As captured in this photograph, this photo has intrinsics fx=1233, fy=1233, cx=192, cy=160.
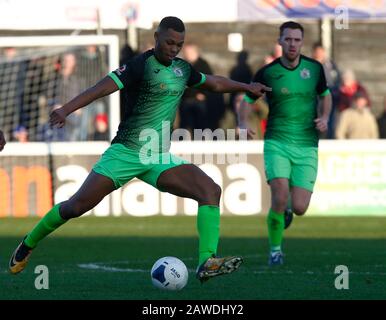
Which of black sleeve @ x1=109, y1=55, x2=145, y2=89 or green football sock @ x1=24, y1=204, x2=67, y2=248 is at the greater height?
black sleeve @ x1=109, y1=55, x2=145, y2=89

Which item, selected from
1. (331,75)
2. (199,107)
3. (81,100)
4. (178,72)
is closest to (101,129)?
(199,107)

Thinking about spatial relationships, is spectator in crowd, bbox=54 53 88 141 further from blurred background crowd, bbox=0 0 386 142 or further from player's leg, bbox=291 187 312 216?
player's leg, bbox=291 187 312 216

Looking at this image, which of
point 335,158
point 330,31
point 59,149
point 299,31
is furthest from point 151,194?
point 299,31

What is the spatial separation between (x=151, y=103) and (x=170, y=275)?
1569 mm

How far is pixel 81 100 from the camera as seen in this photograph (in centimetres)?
1000

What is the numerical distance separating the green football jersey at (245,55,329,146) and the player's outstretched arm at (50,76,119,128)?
3410 millimetres

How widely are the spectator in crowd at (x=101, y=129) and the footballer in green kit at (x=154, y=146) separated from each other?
10.4 meters

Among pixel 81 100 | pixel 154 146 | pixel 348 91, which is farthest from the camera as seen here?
pixel 348 91

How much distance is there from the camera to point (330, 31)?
22.5 metres

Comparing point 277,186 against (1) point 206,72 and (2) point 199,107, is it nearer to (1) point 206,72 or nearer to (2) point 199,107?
(1) point 206,72

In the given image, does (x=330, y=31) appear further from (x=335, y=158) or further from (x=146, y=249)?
(x=146, y=249)

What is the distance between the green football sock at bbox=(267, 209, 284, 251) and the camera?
1288 centimetres

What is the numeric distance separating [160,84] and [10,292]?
2.17 metres

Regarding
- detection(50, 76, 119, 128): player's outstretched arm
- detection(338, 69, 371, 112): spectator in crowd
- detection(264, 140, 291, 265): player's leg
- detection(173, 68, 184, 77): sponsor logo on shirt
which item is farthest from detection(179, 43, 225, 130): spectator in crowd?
detection(50, 76, 119, 128): player's outstretched arm
